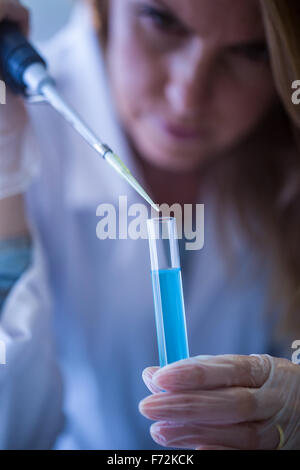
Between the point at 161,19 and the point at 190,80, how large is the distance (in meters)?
0.08

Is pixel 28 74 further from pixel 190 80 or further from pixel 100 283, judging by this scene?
pixel 100 283

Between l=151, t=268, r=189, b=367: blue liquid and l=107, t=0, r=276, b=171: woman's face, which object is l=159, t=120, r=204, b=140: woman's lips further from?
l=151, t=268, r=189, b=367: blue liquid

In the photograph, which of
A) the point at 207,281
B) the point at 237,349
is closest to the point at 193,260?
the point at 207,281

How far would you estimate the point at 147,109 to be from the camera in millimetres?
702

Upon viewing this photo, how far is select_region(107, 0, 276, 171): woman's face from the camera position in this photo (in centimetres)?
60

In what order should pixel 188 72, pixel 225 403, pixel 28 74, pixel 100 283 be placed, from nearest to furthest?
pixel 225 403 < pixel 28 74 < pixel 188 72 < pixel 100 283

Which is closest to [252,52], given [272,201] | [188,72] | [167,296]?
[188,72]

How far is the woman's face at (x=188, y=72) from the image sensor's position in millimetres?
601

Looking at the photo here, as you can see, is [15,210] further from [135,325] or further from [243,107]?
[243,107]

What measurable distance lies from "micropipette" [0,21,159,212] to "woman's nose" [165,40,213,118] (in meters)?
0.18

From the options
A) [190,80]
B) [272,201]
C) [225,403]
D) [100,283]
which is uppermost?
[190,80]

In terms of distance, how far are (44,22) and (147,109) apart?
0.25 metres

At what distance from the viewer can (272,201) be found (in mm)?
838

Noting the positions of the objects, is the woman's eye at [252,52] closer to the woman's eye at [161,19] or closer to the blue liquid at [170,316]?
the woman's eye at [161,19]
